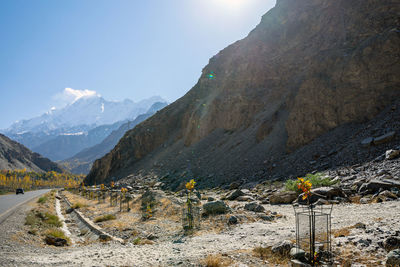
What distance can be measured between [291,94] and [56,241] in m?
31.4

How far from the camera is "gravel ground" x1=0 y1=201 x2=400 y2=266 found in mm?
7344

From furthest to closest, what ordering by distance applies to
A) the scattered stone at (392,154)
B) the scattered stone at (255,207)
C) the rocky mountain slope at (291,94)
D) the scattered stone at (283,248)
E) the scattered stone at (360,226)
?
1. the rocky mountain slope at (291,94)
2. the scattered stone at (392,154)
3. the scattered stone at (255,207)
4. the scattered stone at (360,226)
5. the scattered stone at (283,248)

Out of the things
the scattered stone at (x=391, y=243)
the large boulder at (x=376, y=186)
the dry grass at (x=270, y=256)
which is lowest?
the dry grass at (x=270, y=256)

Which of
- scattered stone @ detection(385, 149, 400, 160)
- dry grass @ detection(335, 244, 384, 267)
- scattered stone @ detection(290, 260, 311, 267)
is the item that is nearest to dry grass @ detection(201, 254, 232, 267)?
scattered stone @ detection(290, 260, 311, 267)

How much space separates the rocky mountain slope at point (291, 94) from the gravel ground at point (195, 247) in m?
10.9

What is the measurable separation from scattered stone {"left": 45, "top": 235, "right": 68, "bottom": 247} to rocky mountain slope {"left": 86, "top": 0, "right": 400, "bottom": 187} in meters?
18.3

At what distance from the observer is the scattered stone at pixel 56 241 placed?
11.8m

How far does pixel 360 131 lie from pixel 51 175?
21767 cm

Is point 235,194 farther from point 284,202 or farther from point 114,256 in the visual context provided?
point 114,256

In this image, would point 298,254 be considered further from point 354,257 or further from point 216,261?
point 216,261

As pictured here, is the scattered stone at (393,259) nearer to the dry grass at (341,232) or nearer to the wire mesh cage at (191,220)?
the dry grass at (341,232)

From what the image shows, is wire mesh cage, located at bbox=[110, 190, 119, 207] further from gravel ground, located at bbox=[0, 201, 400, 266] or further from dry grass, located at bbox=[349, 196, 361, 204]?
dry grass, located at bbox=[349, 196, 361, 204]

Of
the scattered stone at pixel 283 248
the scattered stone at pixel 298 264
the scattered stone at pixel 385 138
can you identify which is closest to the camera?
the scattered stone at pixel 298 264

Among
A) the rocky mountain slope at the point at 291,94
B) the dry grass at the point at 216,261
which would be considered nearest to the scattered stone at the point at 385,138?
the rocky mountain slope at the point at 291,94
